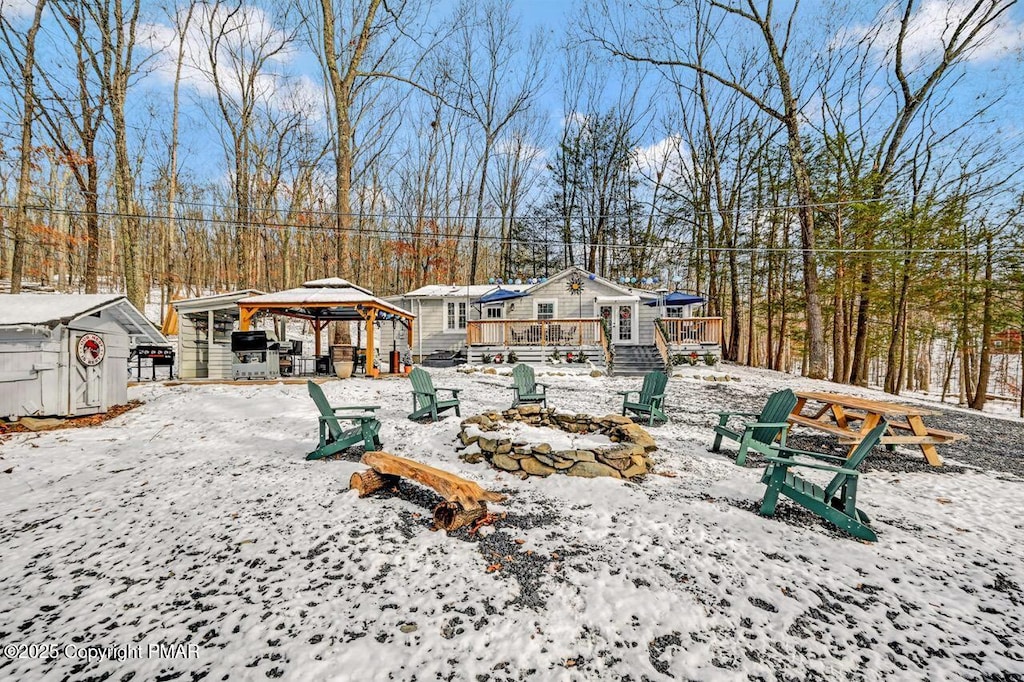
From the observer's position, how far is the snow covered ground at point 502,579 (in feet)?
5.79

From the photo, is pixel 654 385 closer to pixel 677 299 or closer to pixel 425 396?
pixel 425 396

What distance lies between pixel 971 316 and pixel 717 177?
10.6m

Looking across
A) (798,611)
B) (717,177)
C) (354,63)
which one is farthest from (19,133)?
(717,177)

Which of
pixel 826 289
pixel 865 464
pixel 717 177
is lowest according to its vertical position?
pixel 865 464

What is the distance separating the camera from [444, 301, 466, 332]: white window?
1834cm

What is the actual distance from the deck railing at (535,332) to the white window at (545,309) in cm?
207

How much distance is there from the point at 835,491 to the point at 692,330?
1260 cm

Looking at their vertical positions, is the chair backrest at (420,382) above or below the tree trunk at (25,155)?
below

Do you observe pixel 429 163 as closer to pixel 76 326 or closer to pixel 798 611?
pixel 76 326

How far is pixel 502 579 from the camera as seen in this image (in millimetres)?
2365

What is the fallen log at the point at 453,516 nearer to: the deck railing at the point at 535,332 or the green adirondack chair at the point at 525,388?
the green adirondack chair at the point at 525,388

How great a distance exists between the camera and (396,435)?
5590mm
